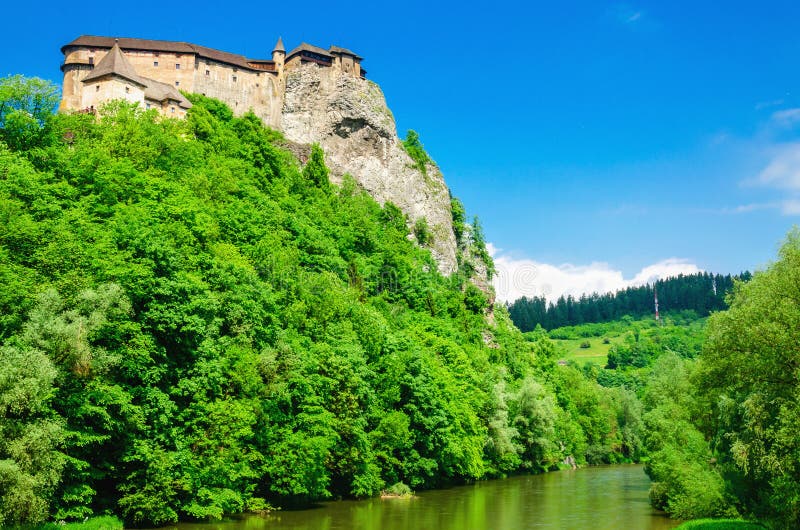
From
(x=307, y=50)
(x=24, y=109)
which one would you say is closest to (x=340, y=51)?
(x=307, y=50)

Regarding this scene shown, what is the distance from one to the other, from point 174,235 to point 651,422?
36387 mm

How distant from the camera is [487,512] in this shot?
4600cm

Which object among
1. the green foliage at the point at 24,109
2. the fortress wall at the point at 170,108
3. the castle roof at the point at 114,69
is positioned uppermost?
the castle roof at the point at 114,69

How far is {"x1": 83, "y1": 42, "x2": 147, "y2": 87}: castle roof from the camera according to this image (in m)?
79.8

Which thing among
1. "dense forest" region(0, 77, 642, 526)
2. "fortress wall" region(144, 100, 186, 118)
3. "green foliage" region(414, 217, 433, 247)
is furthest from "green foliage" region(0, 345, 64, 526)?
"green foliage" region(414, 217, 433, 247)

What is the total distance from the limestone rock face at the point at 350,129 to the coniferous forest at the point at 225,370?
32.6 meters

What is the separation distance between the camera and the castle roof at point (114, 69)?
7981cm

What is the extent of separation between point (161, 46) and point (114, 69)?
19.7 m

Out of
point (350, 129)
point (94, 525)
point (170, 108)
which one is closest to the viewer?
point (94, 525)

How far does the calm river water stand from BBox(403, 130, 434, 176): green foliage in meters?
70.1

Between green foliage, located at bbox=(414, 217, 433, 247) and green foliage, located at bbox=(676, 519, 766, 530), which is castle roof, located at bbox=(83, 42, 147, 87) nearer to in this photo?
green foliage, located at bbox=(414, 217, 433, 247)

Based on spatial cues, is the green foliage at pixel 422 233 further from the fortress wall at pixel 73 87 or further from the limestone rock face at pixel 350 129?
the fortress wall at pixel 73 87

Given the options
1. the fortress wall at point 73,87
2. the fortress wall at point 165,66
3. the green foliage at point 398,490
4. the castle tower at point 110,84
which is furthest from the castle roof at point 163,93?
the green foliage at point 398,490

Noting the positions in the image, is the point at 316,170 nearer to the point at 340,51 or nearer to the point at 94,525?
the point at 340,51
